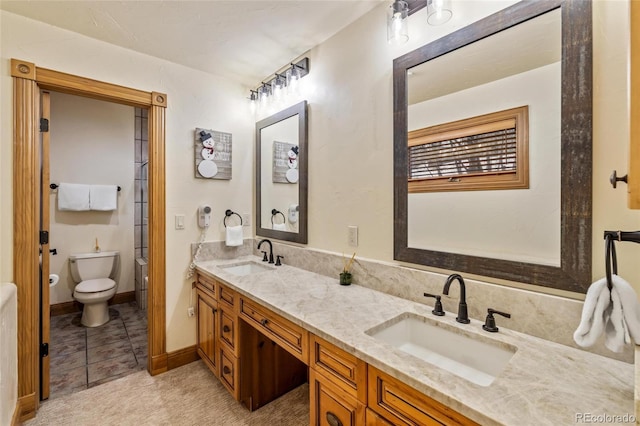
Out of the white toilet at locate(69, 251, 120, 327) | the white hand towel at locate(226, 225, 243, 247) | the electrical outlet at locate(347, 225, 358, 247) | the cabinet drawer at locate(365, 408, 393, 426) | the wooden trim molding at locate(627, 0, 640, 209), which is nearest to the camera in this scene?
the wooden trim molding at locate(627, 0, 640, 209)

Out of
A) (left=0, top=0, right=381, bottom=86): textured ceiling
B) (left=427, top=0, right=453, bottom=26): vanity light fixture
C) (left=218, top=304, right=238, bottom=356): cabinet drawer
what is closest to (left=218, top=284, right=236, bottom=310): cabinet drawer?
(left=218, top=304, right=238, bottom=356): cabinet drawer

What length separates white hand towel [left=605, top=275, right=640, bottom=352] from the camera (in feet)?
2.43

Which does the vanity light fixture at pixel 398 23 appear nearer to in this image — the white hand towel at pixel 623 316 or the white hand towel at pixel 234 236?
the white hand towel at pixel 623 316

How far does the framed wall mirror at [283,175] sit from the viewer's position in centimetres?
219

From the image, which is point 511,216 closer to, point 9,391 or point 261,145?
point 261,145

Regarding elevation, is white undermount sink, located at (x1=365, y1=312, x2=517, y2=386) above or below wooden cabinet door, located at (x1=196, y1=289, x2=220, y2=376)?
above

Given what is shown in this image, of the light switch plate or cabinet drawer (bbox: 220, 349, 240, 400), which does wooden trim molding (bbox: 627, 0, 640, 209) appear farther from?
the light switch plate

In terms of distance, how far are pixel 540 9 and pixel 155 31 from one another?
2.13 meters

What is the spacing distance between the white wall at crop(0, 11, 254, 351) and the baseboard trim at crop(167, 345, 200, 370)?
Answer: 0.05m

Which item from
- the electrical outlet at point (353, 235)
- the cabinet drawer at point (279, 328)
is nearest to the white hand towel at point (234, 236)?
the cabinet drawer at point (279, 328)

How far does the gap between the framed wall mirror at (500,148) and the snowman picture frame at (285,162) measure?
942mm

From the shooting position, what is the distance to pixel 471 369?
3.67 feet

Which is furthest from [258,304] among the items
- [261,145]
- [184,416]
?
[261,145]

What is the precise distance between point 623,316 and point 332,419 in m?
0.99
